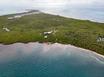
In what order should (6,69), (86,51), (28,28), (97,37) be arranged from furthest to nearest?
(28,28) → (97,37) → (86,51) → (6,69)

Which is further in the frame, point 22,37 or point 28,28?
point 28,28

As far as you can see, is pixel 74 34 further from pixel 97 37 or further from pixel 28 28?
pixel 28 28

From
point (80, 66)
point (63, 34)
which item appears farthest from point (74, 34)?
point (80, 66)

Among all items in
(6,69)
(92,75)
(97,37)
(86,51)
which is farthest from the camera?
(97,37)

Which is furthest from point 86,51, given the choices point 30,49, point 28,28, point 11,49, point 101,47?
point 28,28

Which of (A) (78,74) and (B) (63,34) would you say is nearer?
(A) (78,74)

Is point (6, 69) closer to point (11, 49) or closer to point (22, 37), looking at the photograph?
point (11, 49)
